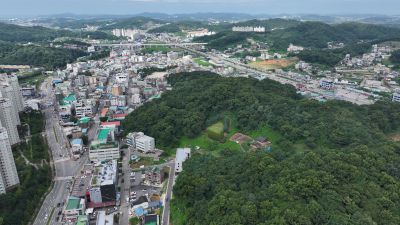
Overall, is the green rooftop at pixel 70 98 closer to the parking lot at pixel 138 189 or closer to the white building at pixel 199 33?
the parking lot at pixel 138 189

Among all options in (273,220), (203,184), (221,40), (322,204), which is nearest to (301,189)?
(322,204)

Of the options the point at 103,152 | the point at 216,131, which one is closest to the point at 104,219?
the point at 103,152

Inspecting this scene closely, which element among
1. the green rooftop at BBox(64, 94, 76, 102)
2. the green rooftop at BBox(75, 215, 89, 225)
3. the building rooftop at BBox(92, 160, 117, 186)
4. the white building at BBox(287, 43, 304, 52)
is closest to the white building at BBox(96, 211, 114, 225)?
the green rooftop at BBox(75, 215, 89, 225)

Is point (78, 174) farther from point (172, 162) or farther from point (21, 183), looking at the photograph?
point (172, 162)

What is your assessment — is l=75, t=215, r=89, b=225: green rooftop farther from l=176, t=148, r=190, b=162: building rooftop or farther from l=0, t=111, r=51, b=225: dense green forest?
l=176, t=148, r=190, b=162: building rooftop

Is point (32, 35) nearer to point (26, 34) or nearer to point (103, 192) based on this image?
point (26, 34)
